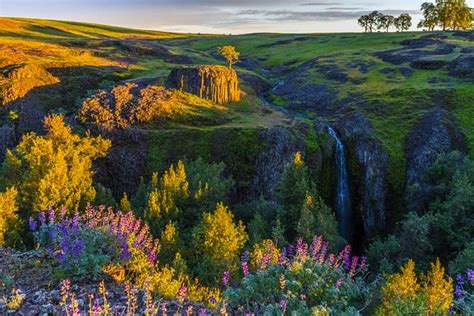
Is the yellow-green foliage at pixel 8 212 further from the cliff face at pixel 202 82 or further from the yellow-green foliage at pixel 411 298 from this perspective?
the cliff face at pixel 202 82

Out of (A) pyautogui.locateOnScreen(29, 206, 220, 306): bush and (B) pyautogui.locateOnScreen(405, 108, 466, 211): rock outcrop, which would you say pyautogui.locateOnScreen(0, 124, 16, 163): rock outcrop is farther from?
(B) pyautogui.locateOnScreen(405, 108, 466, 211): rock outcrop

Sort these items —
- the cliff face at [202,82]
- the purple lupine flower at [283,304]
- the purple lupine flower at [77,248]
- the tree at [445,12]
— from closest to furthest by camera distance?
the purple lupine flower at [283,304] < the purple lupine flower at [77,248] < the cliff face at [202,82] < the tree at [445,12]

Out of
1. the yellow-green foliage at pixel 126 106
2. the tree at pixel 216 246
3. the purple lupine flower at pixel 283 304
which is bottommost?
the tree at pixel 216 246

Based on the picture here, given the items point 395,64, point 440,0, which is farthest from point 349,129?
point 440,0

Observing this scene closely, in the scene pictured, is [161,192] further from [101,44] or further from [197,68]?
[101,44]

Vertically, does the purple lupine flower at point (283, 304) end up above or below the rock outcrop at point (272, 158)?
above

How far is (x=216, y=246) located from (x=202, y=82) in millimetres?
47819

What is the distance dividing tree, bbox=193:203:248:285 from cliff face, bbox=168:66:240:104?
45.7 m

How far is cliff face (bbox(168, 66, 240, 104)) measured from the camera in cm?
6869

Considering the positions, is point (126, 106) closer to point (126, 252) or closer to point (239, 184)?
point (239, 184)

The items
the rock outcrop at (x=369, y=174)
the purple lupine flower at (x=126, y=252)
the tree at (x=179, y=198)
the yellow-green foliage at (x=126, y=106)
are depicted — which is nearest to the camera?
the purple lupine flower at (x=126, y=252)

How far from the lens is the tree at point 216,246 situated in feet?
77.2

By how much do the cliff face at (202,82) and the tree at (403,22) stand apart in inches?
6142

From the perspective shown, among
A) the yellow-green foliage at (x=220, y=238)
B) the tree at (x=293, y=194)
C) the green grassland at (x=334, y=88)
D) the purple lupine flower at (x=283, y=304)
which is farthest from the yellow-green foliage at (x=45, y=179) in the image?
the green grassland at (x=334, y=88)
